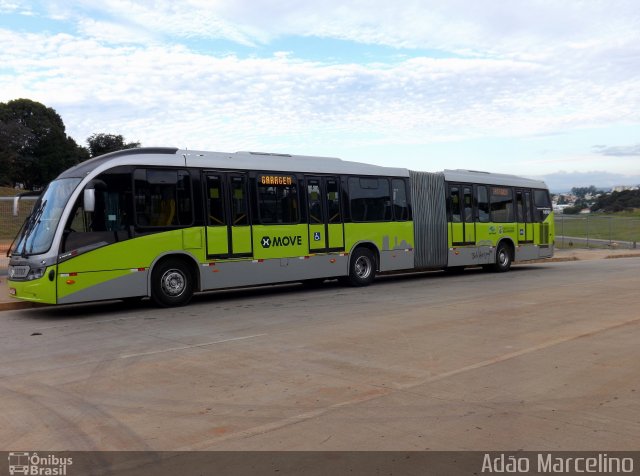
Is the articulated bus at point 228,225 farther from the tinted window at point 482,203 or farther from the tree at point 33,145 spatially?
the tree at point 33,145

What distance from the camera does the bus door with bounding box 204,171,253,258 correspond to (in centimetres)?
1426

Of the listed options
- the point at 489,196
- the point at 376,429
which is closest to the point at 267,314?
the point at 376,429

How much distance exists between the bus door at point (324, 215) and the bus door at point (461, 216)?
16.2 feet

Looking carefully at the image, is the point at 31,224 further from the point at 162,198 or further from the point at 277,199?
the point at 277,199

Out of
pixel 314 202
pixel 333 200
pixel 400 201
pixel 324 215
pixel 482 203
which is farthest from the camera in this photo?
pixel 482 203

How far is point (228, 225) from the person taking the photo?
14.5 m

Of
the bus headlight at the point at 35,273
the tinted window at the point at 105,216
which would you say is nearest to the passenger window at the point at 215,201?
the tinted window at the point at 105,216

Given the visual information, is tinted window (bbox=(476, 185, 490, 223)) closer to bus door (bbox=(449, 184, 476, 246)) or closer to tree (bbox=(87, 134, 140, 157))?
bus door (bbox=(449, 184, 476, 246))

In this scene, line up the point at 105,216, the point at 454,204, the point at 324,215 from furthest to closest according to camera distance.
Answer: the point at 454,204, the point at 324,215, the point at 105,216

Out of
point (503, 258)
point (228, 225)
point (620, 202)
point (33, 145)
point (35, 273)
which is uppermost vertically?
point (33, 145)

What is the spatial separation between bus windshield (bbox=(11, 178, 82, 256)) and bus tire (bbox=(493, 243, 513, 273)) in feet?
48.0

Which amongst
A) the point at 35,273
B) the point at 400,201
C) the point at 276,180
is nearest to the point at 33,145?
the point at 400,201

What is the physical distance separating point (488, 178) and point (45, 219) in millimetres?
14634

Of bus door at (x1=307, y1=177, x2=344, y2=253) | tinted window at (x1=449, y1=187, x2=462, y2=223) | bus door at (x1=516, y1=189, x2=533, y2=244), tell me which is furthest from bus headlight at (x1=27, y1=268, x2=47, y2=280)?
bus door at (x1=516, y1=189, x2=533, y2=244)
